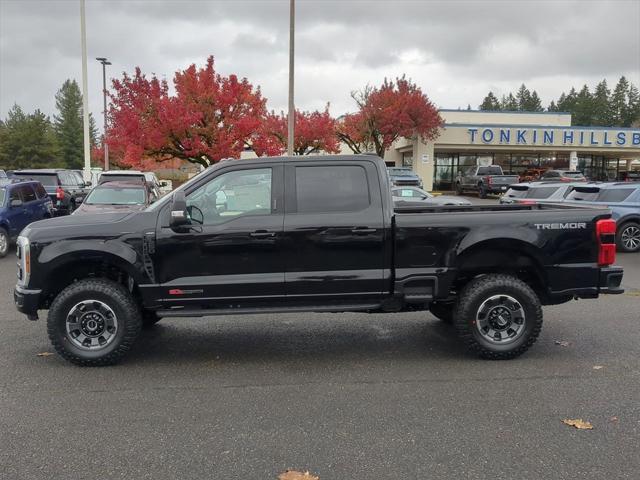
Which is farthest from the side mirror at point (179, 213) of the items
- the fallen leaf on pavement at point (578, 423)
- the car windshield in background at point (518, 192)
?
the car windshield in background at point (518, 192)

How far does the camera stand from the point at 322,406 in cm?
453

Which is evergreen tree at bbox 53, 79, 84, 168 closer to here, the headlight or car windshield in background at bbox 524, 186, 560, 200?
car windshield in background at bbox 524, 186, 560, 200

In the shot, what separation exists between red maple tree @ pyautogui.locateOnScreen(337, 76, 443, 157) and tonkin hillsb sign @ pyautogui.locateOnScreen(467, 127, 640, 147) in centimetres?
332

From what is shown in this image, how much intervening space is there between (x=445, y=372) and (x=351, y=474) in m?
2.14

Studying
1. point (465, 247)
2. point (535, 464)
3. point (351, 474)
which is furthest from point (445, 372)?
point (351, 474)

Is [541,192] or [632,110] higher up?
[632,110]

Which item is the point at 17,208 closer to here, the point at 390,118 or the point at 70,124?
the point at 390,118

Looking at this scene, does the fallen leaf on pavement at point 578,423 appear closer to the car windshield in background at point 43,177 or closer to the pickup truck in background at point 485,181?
the car windshield in background at point 43,177

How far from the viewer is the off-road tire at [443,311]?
6787mm

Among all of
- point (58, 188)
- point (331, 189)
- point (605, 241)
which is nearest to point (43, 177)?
point (58, 188)

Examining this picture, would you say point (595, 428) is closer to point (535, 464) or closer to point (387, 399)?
point (535, 464)

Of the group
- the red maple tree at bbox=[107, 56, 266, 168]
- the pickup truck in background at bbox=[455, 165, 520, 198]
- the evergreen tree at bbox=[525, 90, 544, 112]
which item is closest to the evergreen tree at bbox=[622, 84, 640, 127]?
the evergreen tree at bbox=[525, 90, 544, 112]

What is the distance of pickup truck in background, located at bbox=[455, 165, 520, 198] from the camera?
3169 centimetres

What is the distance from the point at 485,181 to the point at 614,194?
18.7 meters
